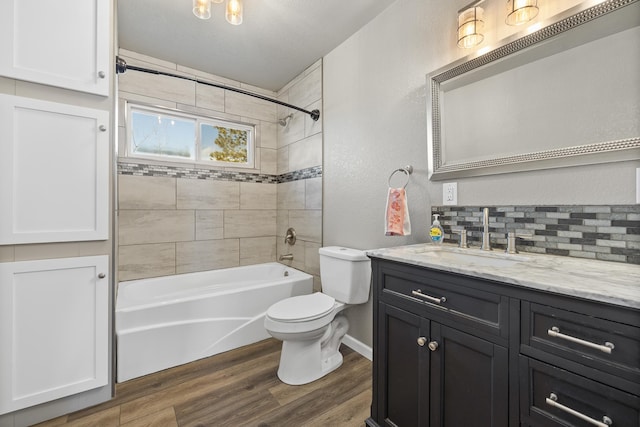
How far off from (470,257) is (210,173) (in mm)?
2472

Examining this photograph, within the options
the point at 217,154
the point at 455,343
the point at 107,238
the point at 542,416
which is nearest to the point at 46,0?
the point at 107,238

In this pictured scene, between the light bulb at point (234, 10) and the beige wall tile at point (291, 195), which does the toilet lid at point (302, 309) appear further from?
the light bulb at point (234, 10)

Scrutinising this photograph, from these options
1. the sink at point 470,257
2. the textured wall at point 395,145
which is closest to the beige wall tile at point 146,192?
the textured wall at point 395,145

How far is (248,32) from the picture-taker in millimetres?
2146

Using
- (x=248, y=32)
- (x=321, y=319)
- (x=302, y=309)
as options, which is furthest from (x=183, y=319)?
(x=248, y=32)

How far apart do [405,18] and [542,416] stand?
2.07 metres

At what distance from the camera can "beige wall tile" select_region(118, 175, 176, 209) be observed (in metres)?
2.43

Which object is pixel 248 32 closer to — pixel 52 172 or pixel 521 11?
pixel 52 172

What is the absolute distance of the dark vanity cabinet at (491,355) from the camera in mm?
654

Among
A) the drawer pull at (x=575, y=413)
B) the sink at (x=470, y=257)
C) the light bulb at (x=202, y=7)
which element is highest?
the light bulb at (x=202, y=7)

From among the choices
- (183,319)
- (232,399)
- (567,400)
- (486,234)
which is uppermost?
(486,234)

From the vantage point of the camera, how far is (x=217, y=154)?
2.95 meters

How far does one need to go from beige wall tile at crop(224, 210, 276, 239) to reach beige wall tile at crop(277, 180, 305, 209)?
21 centimetres

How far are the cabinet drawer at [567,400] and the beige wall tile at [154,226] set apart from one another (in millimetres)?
2709
